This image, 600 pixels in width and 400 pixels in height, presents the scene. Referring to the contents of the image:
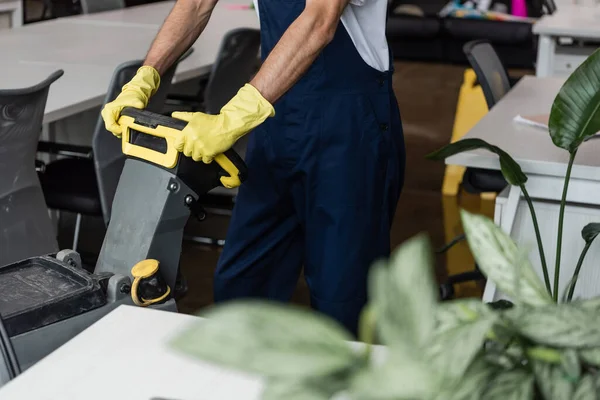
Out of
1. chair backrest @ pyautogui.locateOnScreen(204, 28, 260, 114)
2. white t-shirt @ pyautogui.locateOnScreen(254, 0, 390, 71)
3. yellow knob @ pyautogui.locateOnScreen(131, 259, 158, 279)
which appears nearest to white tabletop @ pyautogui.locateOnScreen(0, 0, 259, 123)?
chair backrest @ pyautogui.locateOnScreen(204, 28, 260, 114)

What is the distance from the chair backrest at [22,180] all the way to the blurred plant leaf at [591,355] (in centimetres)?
191

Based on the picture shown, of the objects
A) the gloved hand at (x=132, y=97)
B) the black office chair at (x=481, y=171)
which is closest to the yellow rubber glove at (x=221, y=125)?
the gloved hand at (x=132, y=97)

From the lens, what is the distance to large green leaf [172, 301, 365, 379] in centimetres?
65

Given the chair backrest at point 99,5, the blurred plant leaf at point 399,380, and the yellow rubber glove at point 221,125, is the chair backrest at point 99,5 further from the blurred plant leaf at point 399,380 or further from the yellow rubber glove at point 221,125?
the blurred plant leaf at point 399,380

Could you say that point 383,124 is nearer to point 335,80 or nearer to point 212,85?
point 335,80

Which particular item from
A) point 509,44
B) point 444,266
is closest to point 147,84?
point 444,266

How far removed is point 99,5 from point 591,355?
4960 millimetres

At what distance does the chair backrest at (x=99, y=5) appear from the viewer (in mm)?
5211

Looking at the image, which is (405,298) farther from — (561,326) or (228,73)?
(228,73)

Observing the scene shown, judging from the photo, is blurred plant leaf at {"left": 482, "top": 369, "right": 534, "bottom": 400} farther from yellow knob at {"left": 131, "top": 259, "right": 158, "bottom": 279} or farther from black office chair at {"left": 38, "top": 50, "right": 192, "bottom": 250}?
black office chair at {"left": 38, "top": 50, "right": 192, "bottom": 250}

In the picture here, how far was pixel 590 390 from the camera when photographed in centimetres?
74

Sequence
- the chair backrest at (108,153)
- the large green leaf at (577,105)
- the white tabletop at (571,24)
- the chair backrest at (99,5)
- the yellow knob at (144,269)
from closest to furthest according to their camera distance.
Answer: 1. the yellow knob at (144,269)
2. the large green leaf at (577,105)
3. the chair backrest at (108,153)
4. the white tabletop at (571,24)
5. the chair backrest at (99,5)

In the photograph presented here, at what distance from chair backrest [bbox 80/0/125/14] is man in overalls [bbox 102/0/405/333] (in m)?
3.02

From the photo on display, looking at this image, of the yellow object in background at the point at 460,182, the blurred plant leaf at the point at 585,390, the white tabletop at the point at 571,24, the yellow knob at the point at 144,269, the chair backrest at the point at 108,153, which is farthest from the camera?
the white tabletop at the point at 571,24
